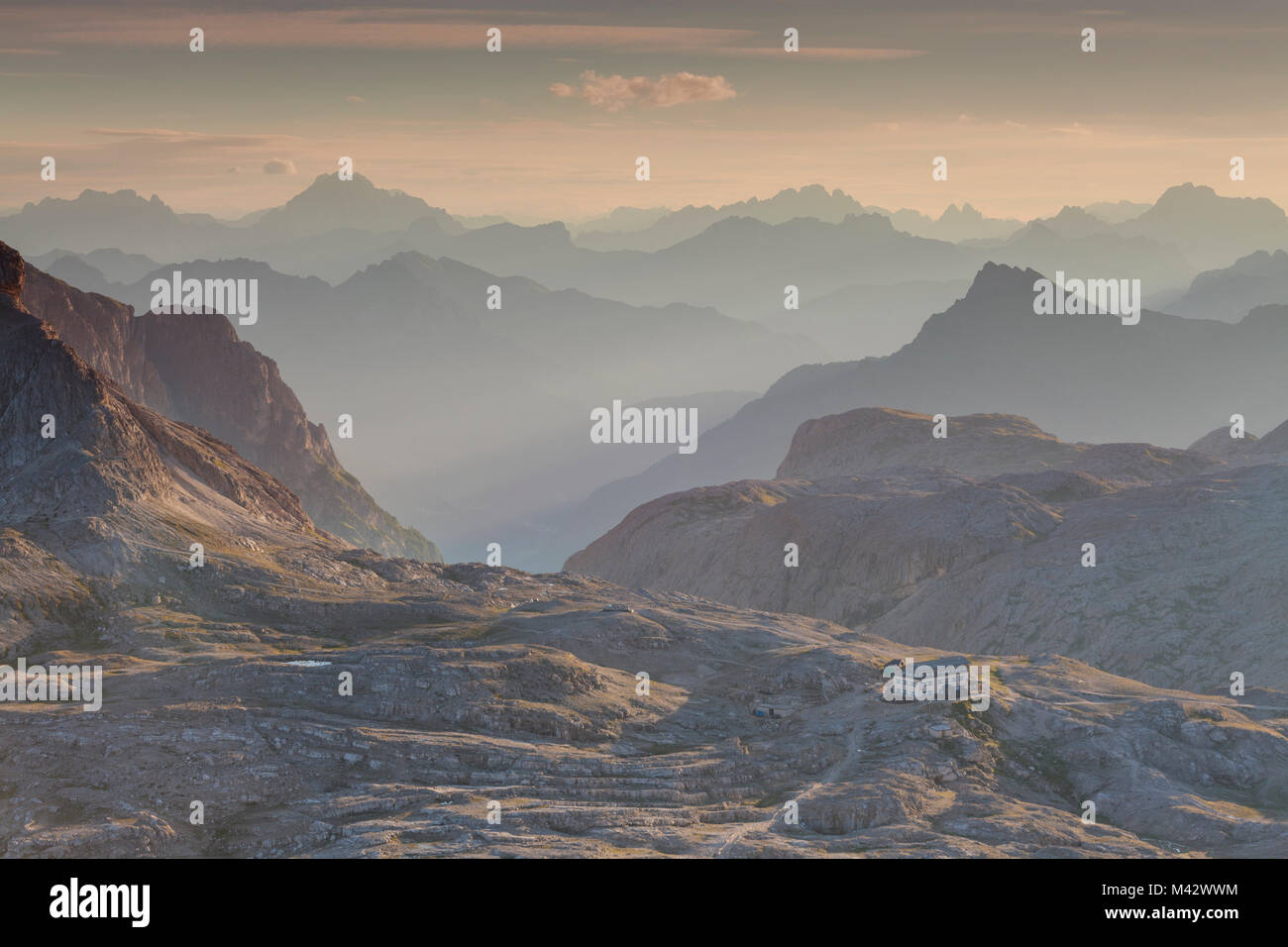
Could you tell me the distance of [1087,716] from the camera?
381ft

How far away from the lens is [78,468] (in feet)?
419

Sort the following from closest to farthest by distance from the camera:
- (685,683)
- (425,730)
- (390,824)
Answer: (390,824)
(425,730)
(685,683)

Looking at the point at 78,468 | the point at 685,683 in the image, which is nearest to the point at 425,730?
the point at 685,683

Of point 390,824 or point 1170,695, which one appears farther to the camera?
point 1170,695

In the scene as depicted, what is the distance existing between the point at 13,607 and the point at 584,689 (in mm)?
49115

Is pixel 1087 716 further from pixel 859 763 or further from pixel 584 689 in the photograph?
pixel 584 689

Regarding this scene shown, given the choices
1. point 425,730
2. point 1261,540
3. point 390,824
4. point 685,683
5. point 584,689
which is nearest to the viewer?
point 390,824

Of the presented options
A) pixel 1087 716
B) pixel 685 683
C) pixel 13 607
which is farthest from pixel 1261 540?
pixel 13 607

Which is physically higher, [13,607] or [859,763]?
[13,607]

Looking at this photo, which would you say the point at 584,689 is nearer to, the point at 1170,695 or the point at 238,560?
the point at 238,560
